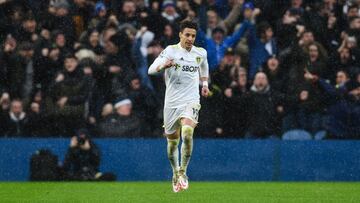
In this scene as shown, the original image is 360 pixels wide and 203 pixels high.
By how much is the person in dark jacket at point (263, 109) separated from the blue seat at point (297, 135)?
8.6 inches

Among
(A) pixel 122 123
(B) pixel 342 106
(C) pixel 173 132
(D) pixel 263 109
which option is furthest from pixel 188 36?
(A) pixel 122 123

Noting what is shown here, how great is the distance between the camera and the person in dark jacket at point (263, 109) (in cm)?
1941

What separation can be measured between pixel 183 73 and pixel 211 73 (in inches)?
230

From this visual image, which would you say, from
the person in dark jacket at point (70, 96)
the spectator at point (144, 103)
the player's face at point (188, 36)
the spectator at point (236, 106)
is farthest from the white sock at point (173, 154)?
the person in dark jacket at point (70, 96)

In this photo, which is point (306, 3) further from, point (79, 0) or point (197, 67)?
point (197, 67)

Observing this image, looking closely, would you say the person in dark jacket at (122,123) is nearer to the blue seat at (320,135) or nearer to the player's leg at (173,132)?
the blue seat at (320,135)

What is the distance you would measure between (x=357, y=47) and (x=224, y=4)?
3.58m

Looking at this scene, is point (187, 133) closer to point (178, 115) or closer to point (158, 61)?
point (178, 115)

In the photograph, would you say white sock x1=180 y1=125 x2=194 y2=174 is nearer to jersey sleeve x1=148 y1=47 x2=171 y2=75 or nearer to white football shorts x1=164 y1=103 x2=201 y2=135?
white football shorts x1=164 y1=103 x2=201 y2=135

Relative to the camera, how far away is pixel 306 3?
2208 centimetres

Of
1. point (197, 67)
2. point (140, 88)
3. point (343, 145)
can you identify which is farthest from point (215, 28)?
point (197, 67)

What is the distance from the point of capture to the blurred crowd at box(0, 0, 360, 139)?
1952 cm

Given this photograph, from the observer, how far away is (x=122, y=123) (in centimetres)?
2006

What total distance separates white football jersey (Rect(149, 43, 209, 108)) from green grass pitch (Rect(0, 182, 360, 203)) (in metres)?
1.47
